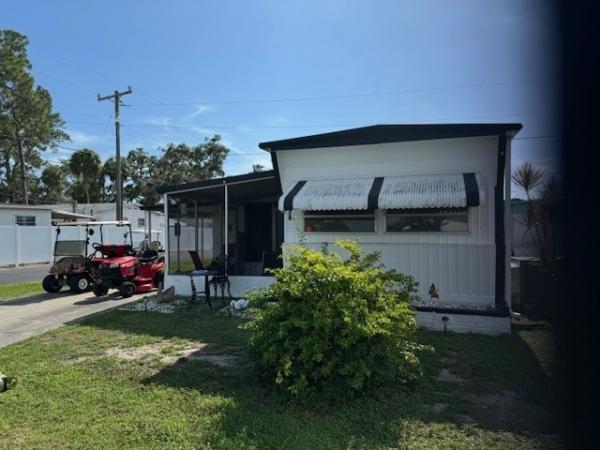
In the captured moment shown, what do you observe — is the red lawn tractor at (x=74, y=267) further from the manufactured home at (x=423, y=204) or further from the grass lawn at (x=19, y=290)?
the manufactured home at (x=423, y=204)

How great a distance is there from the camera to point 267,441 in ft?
10.8

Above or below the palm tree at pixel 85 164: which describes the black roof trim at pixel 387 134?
below

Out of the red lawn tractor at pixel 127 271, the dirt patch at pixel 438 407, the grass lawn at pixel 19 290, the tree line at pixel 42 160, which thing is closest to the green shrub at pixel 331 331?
the dirt patch at pixel 438 407

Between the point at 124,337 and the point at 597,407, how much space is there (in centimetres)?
600

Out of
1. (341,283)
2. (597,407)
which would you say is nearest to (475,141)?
(341,283)

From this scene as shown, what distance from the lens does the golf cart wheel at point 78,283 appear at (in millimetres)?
11438

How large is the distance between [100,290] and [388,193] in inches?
301

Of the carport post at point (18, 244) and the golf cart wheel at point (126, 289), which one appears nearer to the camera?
the golf cart wheel at point (126, 289)

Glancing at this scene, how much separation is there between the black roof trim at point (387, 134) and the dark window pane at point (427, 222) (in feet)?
4.26

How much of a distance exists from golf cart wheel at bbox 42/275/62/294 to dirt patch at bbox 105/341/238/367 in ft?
22.3

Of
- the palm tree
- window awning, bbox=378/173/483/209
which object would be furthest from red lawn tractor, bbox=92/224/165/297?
the palm tree

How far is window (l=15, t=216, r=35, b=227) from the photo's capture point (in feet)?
79.9

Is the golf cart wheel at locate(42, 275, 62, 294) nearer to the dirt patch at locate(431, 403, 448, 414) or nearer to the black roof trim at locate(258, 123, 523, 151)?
the black roof trim at locate(258, 123, 523, 151)

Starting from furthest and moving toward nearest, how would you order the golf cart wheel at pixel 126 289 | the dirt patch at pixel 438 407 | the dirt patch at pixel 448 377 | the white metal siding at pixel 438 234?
the golf cart wheel at pixel 126 289
the white metal siding at pixel 438 234
the dirt patch at pixel 448 377
the dirt patch at pixel 438 407
